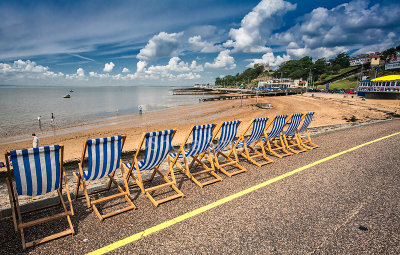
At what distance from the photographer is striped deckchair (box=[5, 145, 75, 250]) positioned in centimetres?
252

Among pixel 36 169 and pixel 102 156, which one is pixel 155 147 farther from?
pixel 36 169

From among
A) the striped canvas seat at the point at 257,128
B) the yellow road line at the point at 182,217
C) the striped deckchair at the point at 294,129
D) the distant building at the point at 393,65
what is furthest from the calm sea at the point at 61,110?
the distant building at the point at 393,65

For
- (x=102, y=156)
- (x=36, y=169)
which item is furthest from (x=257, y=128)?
(x=36, y=169)

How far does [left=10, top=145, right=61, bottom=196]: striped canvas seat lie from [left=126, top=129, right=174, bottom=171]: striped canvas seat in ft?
4.17

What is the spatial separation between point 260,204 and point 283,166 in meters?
1.98

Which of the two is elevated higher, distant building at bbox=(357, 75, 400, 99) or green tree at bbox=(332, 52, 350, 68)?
green tree at bbox=(332, 52, 350, 68)

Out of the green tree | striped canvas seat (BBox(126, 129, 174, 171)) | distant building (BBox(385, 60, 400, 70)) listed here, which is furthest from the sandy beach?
the green tree

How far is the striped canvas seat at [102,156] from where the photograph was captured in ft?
10.0

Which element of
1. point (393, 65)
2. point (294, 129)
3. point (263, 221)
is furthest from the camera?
point (393, 65)

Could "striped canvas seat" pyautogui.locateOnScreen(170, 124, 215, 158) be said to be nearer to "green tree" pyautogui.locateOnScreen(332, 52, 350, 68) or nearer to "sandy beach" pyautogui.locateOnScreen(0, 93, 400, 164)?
"sandy beach" pyautogui.locateOnScreen(0, 93, 400, 164)

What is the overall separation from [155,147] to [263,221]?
2062 mm

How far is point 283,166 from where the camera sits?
4883 mm

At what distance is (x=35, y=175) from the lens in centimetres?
267

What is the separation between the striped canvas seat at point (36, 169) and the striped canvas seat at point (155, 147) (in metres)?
1.27
